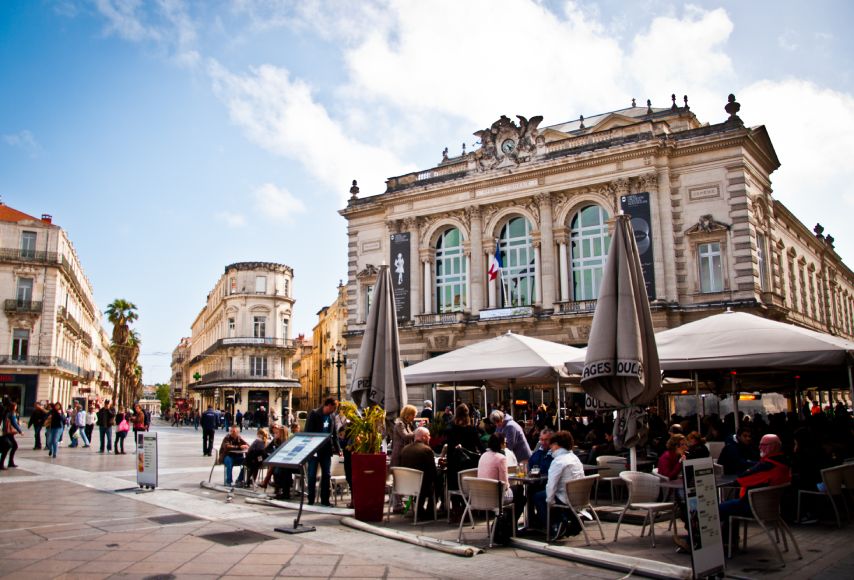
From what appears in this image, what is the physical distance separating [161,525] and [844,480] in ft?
29.7

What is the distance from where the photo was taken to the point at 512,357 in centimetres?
1398

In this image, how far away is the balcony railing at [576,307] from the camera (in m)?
30.6

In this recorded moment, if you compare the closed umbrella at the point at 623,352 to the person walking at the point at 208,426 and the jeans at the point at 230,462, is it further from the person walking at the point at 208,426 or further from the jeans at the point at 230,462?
the person walking at the point at 208,426

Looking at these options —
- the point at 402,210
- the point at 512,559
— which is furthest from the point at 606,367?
the point at 402,210

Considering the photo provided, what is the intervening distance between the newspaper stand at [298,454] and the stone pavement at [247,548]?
25 centimetres

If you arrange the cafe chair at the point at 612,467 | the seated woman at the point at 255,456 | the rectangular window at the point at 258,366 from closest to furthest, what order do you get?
the cafe chair at the point at 612,467 < the seated woman at the point at 255,456 < the rectangular window at the point at 258,366

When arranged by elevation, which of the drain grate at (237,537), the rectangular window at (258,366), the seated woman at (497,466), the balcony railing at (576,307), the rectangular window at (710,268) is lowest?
the drain grate at (237,537)

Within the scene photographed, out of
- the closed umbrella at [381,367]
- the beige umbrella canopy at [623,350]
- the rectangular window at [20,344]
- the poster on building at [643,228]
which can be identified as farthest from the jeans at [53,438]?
the rectangular window at [20,344]

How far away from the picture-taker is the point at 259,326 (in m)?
68.2

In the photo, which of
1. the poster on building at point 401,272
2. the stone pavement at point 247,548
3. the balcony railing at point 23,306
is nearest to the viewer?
the stone pavement at point 247,548

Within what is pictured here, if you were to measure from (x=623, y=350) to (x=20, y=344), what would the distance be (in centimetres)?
4973

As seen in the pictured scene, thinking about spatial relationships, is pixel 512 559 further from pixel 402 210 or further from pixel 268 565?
pixel 402 210

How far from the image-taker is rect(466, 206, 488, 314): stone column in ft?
112

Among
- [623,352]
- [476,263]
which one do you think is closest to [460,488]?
[623,352]
